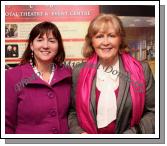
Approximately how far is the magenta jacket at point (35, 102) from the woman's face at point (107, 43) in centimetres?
18

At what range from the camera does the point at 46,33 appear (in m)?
1.34

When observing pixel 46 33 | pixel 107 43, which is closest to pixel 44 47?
pixel 46 33

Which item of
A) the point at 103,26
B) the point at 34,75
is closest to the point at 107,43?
the point at 103,26

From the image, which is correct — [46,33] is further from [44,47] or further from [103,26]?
[103,26]

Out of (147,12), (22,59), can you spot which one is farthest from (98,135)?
(147,12)

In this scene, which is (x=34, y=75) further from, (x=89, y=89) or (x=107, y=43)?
(x=107, y=43)

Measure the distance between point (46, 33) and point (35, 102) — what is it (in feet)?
1.09

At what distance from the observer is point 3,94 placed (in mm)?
1381

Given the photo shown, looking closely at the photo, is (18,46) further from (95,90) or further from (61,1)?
(95,90)

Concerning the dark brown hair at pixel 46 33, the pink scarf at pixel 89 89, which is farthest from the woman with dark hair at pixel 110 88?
the dark brown hair at pixel 46 33

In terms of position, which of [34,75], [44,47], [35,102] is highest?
[44,47]

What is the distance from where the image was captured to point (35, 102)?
4.42 ft

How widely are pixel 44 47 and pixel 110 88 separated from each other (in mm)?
372

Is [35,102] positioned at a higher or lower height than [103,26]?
A: lower
